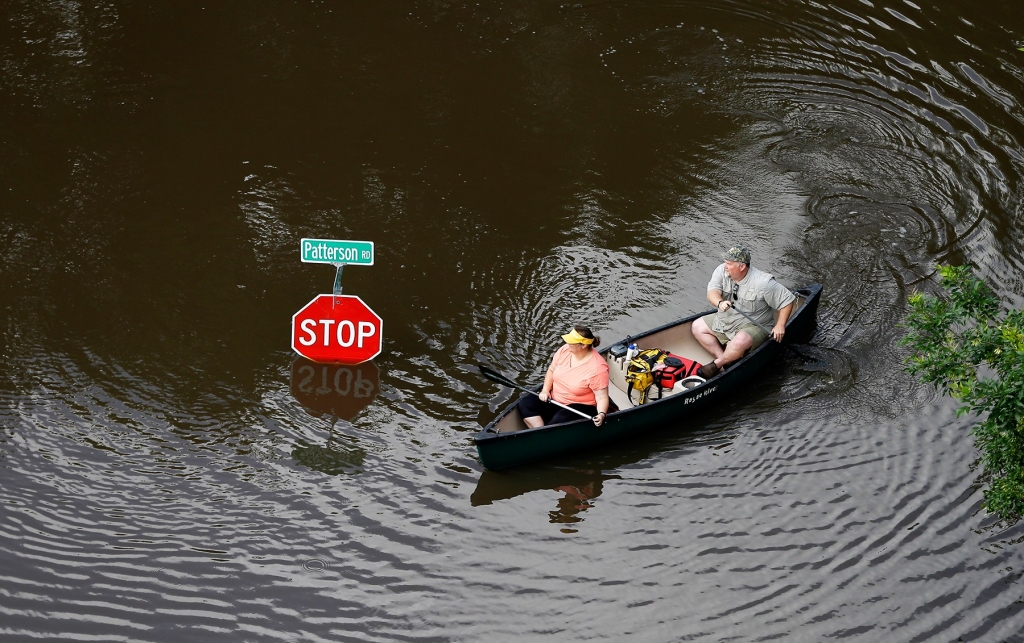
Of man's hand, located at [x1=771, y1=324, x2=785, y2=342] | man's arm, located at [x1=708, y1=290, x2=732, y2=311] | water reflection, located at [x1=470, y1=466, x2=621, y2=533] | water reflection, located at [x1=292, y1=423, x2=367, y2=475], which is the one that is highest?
man's arm, located at [x1=708, y1=290, x2=732, y2=311]

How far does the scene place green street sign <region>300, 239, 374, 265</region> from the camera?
35.0ft

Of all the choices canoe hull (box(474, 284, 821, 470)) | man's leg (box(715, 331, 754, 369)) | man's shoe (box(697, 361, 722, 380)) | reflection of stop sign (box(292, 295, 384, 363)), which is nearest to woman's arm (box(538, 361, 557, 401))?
canoe hull (box(474, 284, 821, 470))

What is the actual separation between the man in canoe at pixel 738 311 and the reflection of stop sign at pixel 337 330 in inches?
148

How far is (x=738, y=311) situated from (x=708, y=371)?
847 mm

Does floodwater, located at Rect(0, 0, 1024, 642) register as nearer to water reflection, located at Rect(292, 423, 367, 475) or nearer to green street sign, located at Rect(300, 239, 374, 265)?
water reflection, located at Rect(292, 423, 367, 475)

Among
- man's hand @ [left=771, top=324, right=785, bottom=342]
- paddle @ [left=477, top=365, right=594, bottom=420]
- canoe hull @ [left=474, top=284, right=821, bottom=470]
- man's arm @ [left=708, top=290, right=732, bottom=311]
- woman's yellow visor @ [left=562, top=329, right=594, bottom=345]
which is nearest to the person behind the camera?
canoe hull @ [left=474, top=284, right=821, bottom=470]

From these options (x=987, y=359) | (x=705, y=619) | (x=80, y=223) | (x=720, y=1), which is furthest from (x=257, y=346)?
(x=720, y=1)

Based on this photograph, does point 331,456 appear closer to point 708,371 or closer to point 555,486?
point 555,486

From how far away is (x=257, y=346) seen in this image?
40.6ft

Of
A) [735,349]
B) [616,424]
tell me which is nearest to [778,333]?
[735,349]

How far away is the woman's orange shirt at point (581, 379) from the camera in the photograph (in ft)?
35.1

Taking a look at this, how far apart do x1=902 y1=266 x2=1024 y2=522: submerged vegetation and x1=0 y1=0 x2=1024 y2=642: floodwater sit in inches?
72.6

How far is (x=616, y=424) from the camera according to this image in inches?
427

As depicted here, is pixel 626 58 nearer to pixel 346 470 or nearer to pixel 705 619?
pixel 346 470
